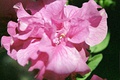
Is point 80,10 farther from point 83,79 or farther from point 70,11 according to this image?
point 83,79

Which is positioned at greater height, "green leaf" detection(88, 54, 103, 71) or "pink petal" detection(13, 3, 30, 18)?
"pink petal" detection(13, 3, 30, 18)

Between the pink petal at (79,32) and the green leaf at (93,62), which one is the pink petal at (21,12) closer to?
the pink petal at (79,32)

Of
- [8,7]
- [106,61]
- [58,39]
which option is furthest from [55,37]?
[106,61]

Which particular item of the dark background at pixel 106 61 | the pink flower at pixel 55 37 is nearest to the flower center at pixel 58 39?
the pink flower at pixel 55 37

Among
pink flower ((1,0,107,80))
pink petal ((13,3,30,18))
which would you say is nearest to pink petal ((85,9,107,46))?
pink flower ((1,0,107,80))

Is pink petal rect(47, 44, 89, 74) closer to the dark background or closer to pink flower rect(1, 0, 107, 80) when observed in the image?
pink flower rect(1, 0, 107, 80)

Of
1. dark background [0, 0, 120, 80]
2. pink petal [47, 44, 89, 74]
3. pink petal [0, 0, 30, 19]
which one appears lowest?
dark background [0, 0, 120, 80]

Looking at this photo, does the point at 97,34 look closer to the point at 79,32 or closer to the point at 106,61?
the point at 79,32
